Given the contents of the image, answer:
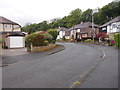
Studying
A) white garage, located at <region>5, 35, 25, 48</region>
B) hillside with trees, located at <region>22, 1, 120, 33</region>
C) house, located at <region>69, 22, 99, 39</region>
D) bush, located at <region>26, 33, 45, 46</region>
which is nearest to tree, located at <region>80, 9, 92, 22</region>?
hillside with trees, located at <region>22, 1, 120, 33</region>

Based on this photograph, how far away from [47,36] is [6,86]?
16.1 m

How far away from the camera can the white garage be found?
21.5 meters

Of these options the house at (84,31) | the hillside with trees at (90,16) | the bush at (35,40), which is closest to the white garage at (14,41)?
the bush at (35,40)

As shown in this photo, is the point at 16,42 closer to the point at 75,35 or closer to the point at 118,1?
the point at 75,35

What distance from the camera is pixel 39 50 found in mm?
16891

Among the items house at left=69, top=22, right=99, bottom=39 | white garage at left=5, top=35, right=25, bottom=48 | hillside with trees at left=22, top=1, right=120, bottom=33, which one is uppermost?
hillside with trees at left=22, top=1, right=120, bottom=33

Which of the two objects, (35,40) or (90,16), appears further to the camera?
(90,16)

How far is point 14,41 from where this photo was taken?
71.8 feet

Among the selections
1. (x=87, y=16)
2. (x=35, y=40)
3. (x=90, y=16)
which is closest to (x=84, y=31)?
(x=90, y=16)

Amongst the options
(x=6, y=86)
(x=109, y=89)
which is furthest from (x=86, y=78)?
(x=6, y=86)

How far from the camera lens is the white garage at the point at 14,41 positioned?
21.5 metres

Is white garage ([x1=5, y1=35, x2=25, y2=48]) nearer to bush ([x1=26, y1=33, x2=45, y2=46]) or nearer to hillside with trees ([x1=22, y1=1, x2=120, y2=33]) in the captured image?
bush ([x1=26, y1=33, x2=45, y2=46])

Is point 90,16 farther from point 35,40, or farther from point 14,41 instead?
point 35,40

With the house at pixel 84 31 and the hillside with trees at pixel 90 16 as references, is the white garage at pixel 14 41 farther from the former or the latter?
the hillside with trees at pixel 90 16
